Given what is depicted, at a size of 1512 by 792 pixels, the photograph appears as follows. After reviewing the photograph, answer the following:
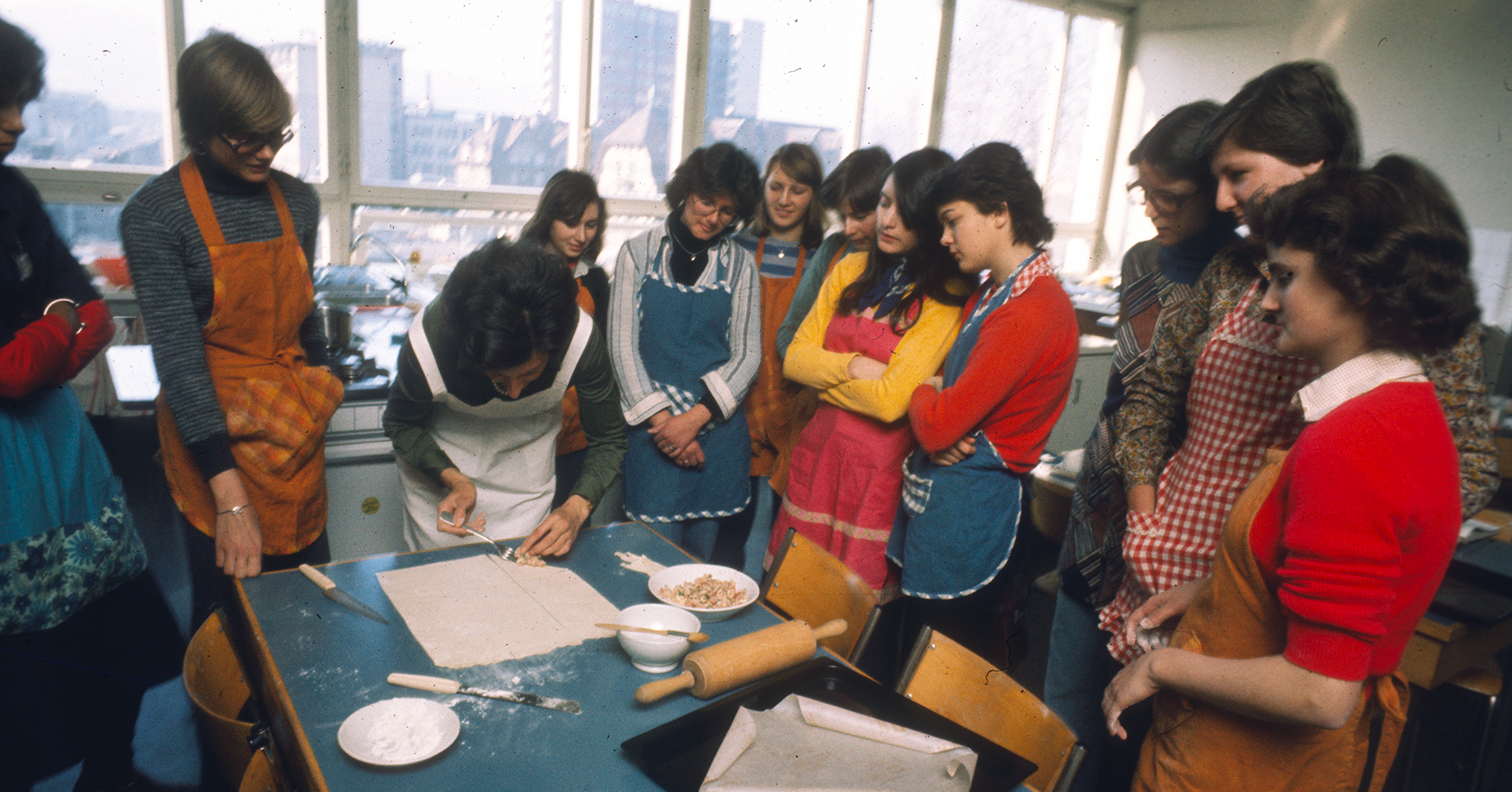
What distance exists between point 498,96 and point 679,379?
2150 mm

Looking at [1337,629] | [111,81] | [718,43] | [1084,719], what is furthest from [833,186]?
[718,43]

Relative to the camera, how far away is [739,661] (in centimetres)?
114

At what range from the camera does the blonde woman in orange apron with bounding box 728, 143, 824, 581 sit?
2.38 m

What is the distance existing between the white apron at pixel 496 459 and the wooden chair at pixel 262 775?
0.69 meters

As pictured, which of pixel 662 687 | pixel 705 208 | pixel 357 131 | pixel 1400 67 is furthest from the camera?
pixel 1400 67

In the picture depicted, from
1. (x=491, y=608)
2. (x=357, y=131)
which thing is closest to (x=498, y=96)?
(x=357, y=131)

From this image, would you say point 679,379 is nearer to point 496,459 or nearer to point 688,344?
point 688,344

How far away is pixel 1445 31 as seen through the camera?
12.6ft

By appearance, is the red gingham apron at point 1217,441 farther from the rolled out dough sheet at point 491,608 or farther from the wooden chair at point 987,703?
the rolled out dough sheet at point 491,608

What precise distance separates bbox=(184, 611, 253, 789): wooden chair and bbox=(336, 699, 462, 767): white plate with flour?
0.16m

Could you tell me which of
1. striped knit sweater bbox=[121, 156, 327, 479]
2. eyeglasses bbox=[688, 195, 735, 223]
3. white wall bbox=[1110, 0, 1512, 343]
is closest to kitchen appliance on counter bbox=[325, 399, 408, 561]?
striped knit sweater bbox=[121, 156, 327, 479]

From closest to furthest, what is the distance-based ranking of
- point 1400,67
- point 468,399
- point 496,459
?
point 468,399 < point 496,459 < point 1400,67

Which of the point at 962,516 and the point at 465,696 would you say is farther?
the point at 962,516

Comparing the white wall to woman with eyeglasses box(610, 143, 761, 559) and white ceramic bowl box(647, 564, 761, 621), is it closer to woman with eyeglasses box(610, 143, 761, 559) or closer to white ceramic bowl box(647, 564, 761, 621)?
woman with eyeglasses box(610, 143, 761, 559)
